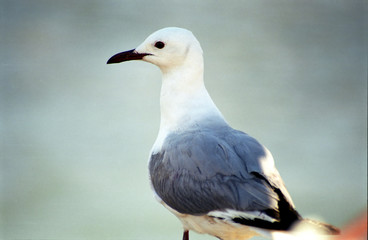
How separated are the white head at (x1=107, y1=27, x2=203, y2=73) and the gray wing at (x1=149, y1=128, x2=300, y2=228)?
25 centimetres

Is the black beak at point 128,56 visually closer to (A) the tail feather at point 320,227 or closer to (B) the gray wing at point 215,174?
(B) the gray wing at point 215,174

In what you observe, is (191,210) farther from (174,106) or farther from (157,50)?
(157,50)

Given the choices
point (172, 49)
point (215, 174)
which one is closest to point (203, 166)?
point (215, 174)

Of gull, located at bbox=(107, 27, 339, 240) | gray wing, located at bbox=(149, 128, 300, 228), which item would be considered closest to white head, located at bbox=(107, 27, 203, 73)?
gull, located at bbox=(107, 27, 339, 240)

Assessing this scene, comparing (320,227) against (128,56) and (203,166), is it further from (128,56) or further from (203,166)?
(128,56)

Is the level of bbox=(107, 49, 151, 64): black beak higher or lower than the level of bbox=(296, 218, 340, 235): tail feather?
higher

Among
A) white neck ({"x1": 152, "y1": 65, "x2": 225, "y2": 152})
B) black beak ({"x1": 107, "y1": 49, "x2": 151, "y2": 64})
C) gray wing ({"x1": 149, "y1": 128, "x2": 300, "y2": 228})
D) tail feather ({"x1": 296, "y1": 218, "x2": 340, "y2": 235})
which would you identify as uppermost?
black beak ({"x1": 107, "y1": 49, "x2": 151, "y2": 64})

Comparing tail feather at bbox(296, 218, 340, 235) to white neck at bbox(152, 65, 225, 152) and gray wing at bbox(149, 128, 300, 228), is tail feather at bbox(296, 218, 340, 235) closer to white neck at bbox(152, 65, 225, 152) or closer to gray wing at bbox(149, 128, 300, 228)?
gray wing at bbox(149, 128, 300, 228)

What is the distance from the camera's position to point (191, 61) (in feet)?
6.19

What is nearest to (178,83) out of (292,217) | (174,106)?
(174,106)

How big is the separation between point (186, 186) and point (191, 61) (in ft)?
1.45

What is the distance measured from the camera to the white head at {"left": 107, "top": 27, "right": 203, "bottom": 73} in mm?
A: 1857

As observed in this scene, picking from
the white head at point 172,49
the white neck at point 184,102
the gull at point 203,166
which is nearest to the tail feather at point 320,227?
the gull at point 203,166

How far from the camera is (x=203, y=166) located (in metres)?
1.63
